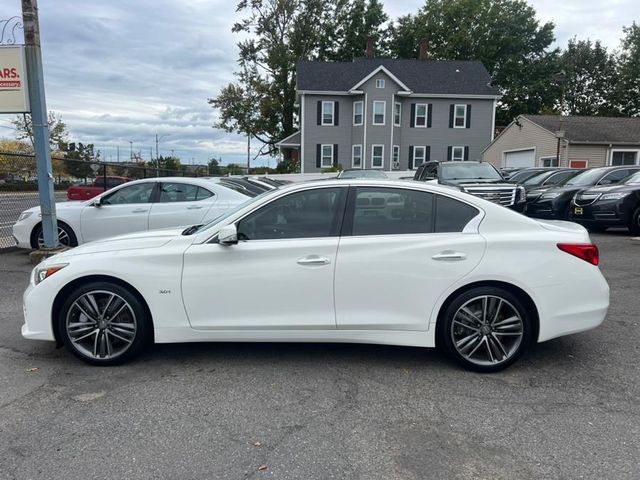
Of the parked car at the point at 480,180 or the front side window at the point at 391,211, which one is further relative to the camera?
the parked car at the point at 480,180

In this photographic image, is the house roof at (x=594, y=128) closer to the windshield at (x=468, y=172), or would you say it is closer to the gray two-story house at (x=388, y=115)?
the gray two-story house at (x=388, y=115)

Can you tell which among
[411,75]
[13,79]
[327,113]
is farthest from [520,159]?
[13,79]

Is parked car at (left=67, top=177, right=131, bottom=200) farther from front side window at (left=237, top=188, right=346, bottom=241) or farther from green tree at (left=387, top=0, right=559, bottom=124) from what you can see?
green tree at (left=387, top=0, right=559, bottom=124)

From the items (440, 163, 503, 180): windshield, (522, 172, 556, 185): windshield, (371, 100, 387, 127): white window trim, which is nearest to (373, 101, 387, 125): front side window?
(371, 100, 387, 127): white window trim

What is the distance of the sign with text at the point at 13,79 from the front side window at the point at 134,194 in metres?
2.02

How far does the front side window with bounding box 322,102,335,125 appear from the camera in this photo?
112 feet

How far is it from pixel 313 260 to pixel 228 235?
2.29 ft

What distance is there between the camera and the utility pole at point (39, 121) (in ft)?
25.9

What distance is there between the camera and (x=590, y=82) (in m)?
53.9

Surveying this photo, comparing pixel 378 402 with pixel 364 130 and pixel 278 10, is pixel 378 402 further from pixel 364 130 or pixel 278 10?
pixel 278 10

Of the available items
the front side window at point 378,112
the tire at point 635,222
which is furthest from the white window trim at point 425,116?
the tire at point 635,222

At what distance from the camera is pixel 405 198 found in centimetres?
415

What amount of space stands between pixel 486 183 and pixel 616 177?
3.44 m

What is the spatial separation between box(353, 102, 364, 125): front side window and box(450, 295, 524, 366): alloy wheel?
31.1 m
